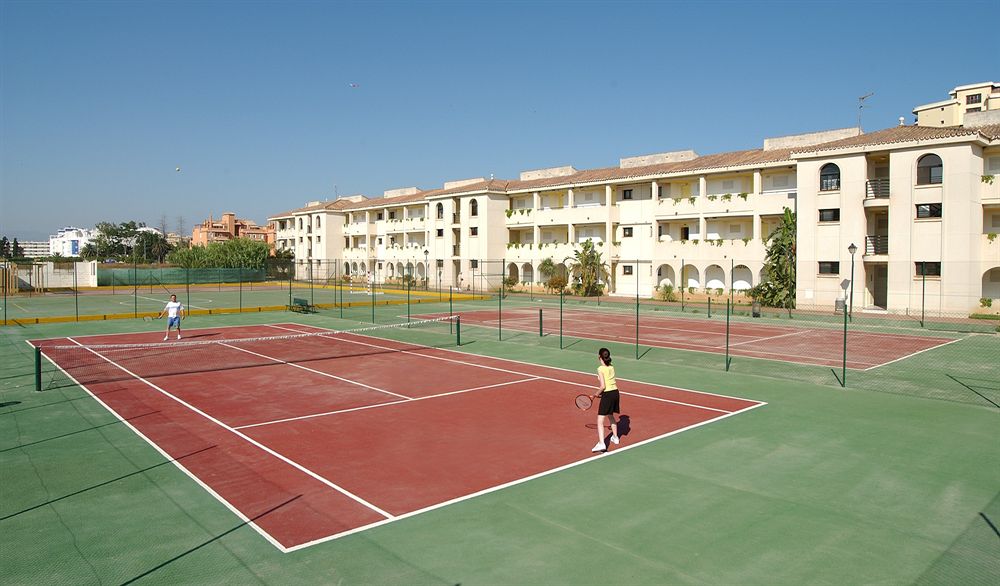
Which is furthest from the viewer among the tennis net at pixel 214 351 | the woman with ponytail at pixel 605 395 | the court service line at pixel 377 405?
the tennis net at pixel 214 351

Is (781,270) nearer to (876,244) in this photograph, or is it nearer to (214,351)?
(876,244)

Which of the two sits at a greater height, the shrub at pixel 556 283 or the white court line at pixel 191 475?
the shrub at pixel 556 283

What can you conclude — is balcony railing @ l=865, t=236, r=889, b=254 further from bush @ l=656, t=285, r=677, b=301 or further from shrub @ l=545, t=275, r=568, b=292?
shrub @ l=545, t=275, r=568, b=292

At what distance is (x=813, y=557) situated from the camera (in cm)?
772

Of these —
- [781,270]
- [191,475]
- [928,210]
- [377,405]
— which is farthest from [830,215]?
[191,475]

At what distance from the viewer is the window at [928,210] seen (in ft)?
124

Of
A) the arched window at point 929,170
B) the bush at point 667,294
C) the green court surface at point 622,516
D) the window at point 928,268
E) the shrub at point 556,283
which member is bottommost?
the green court surface at point 622,516

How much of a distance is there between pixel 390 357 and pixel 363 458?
11847mm

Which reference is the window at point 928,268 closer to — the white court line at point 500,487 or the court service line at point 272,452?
the white court line at point 500,487

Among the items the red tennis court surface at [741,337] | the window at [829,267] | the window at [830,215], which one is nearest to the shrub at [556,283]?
the red tennis court surface at [741,337]

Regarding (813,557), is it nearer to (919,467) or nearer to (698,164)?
(919,467)

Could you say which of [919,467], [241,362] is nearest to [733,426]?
[919,467]

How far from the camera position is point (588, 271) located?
5609 centimetres

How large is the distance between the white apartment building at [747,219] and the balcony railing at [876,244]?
0.09 metres
